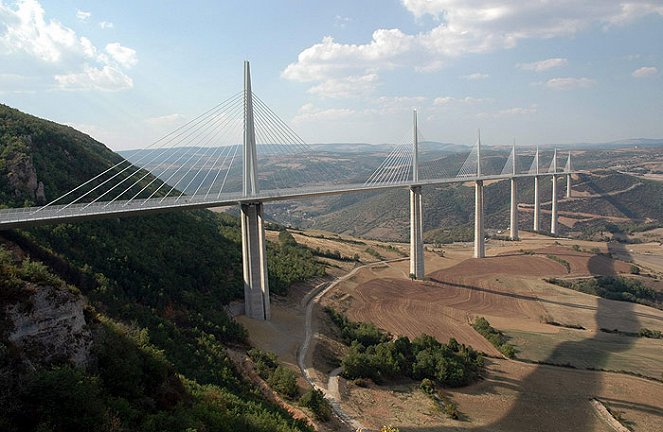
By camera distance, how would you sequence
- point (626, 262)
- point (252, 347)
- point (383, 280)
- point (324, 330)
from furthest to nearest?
point (626, 262) < point (383, 280) < point (324, 330) < point (252, 347)

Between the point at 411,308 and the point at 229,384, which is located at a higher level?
the point at 229,384

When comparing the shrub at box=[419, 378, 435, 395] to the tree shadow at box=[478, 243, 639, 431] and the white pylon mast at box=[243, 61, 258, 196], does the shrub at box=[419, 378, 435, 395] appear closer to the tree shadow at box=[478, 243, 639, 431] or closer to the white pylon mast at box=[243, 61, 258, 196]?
the tree shadow at box=[478, 243, 639, 431]

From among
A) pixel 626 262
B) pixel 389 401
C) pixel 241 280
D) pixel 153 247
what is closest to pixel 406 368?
pixel 389 401

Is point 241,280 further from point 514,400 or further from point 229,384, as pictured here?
point 514,400

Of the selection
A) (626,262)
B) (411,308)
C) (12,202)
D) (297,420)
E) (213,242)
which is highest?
(12,202)

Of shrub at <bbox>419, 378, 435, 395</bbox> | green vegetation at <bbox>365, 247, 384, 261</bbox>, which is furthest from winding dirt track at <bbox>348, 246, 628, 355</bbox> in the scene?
green vegetation at <bbox>365, 247, 384, 261</bbox>

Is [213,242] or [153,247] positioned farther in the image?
[213,242]

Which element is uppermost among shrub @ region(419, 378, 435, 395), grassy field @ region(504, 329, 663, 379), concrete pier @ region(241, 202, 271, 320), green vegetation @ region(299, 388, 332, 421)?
concrete pier @ region(241, 202, 271, 320)

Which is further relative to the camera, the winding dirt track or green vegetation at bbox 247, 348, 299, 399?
the winding dirt track
